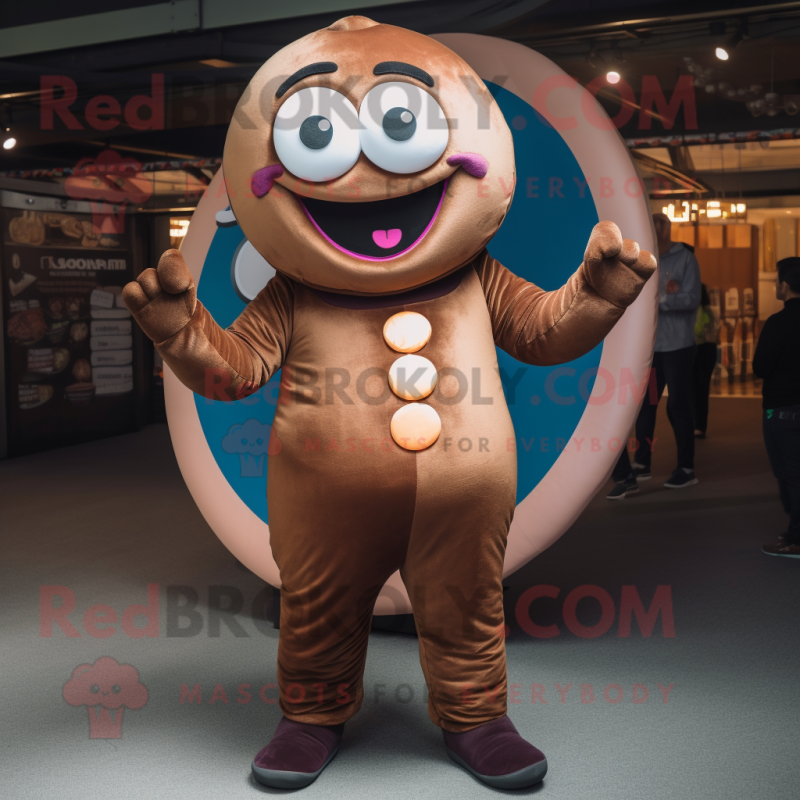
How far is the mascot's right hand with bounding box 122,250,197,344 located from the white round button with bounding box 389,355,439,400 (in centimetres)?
40

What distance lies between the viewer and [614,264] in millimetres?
1635

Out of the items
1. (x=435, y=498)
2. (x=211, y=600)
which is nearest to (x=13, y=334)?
(x=211, y=600)

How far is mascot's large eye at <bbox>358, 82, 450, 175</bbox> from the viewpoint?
1.63 m

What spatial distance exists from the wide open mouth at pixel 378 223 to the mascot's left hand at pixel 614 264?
0.31 metres

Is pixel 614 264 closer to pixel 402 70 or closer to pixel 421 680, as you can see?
pixel 402 70

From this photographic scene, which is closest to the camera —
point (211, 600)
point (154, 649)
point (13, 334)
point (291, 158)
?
point (291, 158)

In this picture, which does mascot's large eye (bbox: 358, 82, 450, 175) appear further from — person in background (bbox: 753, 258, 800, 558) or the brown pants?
person in background (bbox: 753, 258, 800, 558)

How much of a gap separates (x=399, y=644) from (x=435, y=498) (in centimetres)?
107


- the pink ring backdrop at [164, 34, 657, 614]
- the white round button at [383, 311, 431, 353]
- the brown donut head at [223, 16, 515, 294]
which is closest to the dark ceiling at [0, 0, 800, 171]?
the pink ring backdrop at [164, 34, 657, 614]

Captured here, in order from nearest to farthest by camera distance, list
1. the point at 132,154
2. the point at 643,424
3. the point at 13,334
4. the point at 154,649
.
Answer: the point at 154,649
the point at 643,424
the point at 13,334
the point at 132,154

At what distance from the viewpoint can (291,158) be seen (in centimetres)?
166

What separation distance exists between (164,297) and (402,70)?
0.62m

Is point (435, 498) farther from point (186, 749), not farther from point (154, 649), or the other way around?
point (154, 649)

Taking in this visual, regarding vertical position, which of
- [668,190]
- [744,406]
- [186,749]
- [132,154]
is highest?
[132,154]
